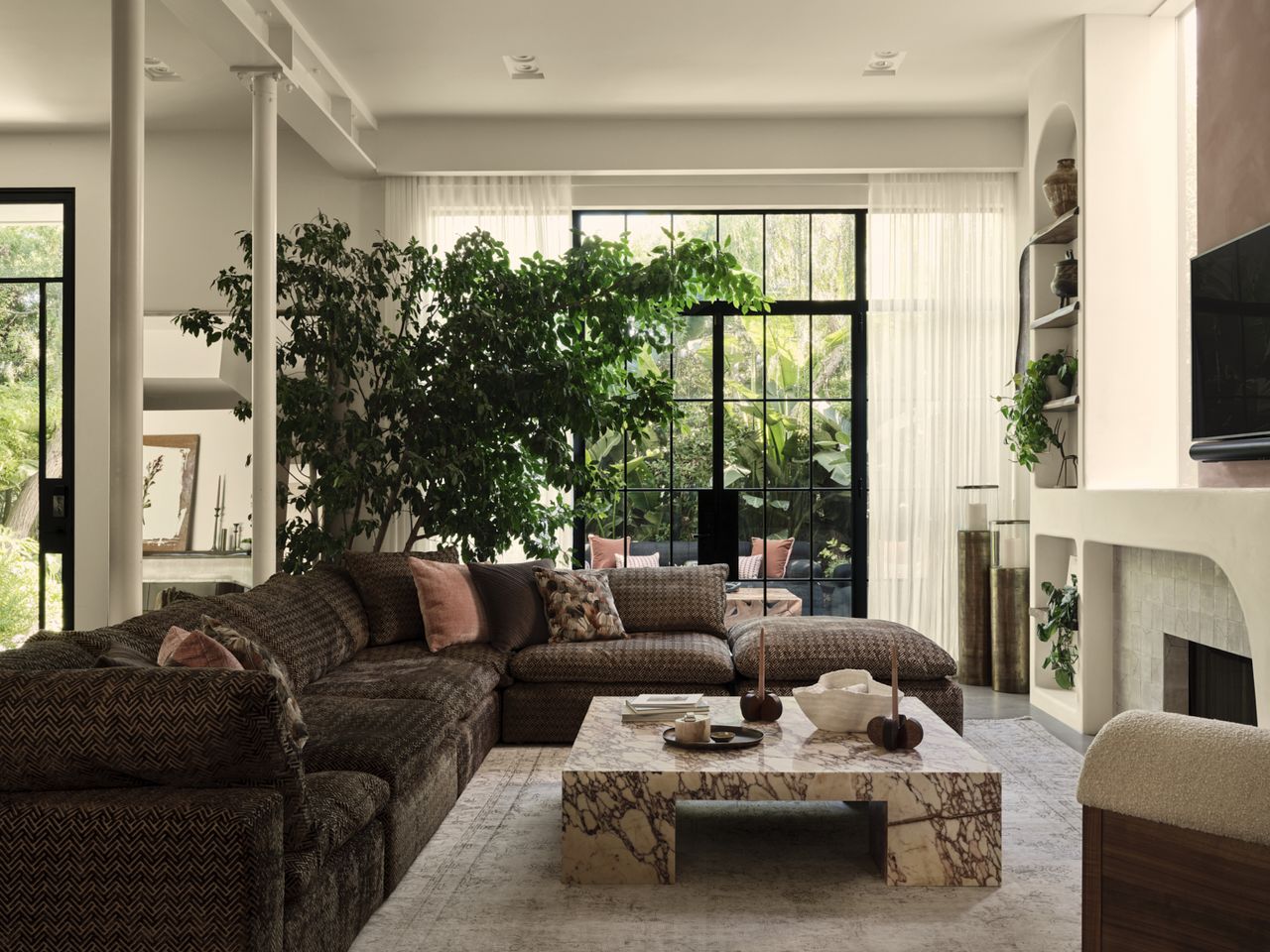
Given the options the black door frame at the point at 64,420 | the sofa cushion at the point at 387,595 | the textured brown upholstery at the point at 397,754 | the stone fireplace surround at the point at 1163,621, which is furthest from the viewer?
the black door frame at the point at 64,420

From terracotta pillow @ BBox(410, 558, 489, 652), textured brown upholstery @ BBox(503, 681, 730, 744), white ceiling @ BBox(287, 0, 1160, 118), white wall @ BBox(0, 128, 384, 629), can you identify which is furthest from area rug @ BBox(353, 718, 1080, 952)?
white wall @ BBox(0, 128, 384, 629)

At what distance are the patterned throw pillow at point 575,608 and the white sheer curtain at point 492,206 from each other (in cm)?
→ 163

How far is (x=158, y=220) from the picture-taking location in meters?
6.89

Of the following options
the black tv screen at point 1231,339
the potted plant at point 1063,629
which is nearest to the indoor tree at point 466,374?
the potted plant at point 1063,629

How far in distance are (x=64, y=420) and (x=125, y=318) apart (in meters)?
3.45

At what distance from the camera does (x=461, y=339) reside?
599 centimetres

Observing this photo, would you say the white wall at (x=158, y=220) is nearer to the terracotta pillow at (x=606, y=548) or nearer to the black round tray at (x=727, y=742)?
the terracotta pillow at (x=606, y=548)

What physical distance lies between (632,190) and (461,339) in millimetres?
1628

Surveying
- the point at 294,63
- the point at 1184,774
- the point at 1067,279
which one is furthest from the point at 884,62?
the point at 1184,774

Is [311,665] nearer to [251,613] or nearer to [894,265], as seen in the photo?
[251,613]

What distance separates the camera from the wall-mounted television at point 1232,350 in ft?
12.5

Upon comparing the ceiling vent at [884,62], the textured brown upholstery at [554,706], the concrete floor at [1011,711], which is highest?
the ceiling vent at [884,62]

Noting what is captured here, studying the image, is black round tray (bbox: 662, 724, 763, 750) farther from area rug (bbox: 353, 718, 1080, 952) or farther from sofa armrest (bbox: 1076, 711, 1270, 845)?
sofa armrest (bbox: 1076, 711, 1270, 845)

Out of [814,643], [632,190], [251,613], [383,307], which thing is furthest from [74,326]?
[814,643]
